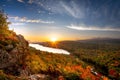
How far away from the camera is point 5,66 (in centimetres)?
7975

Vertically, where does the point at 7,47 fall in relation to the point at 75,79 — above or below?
above

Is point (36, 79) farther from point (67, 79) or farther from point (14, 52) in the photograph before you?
point (67, 79)

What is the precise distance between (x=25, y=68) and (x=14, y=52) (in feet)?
30.7

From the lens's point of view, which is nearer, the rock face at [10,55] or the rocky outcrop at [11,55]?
the rocky outcrop at [11,55]

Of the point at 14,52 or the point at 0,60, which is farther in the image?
the point at 14,52

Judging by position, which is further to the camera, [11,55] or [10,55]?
[11,55]

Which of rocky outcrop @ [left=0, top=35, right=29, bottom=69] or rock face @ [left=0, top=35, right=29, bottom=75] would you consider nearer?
rocky outcrop @ [left=0, top=35, right=29, bottom=69]

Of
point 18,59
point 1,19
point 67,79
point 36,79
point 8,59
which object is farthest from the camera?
point 1,19

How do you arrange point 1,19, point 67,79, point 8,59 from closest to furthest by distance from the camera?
point 8,59 → point 67,79 → point 1,19

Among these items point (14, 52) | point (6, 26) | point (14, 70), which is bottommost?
point (14, 70)

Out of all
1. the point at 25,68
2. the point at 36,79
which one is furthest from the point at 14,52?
the point at 36,79

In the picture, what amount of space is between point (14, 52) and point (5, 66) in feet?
28.2

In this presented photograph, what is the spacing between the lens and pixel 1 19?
11862 cm

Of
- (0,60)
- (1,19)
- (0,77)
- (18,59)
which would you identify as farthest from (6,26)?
(0,77)
